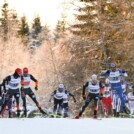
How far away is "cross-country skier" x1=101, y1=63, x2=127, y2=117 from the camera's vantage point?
19.0m

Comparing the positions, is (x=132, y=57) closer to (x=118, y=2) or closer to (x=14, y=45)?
(x=118, y=2)

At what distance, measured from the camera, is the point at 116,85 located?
19312 millimetres
